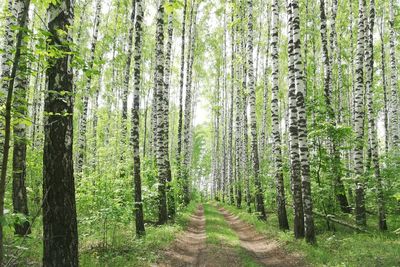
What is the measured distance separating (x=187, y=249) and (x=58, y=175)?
689 cm

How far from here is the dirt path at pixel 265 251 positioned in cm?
914

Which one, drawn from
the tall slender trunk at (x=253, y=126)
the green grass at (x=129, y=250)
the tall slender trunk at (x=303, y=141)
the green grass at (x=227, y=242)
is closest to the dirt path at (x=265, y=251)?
the green grass at (x=227, y=242)

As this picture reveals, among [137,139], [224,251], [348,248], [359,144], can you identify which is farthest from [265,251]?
[137,139]

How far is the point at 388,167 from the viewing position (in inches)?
520

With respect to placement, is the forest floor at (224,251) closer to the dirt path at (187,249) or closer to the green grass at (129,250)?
the dirt path at (187,249)

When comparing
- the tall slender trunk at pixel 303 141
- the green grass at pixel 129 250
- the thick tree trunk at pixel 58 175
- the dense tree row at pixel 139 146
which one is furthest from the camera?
the tall slender trunk at pixel 303 141

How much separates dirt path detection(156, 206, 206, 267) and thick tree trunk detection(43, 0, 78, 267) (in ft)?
13.3

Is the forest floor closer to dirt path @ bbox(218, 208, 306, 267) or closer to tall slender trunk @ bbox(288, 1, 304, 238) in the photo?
dirt path @ bbox(218, 208, 306, 267)

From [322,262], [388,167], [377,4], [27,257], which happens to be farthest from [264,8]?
[27,257]

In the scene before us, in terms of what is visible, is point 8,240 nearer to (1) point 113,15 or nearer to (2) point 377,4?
(1) point 113,15

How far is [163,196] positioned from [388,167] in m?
9.01

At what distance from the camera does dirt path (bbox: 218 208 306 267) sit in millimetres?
9142

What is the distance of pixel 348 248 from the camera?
9586 millimetres

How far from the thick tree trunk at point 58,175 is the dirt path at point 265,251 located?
590 centimetres
